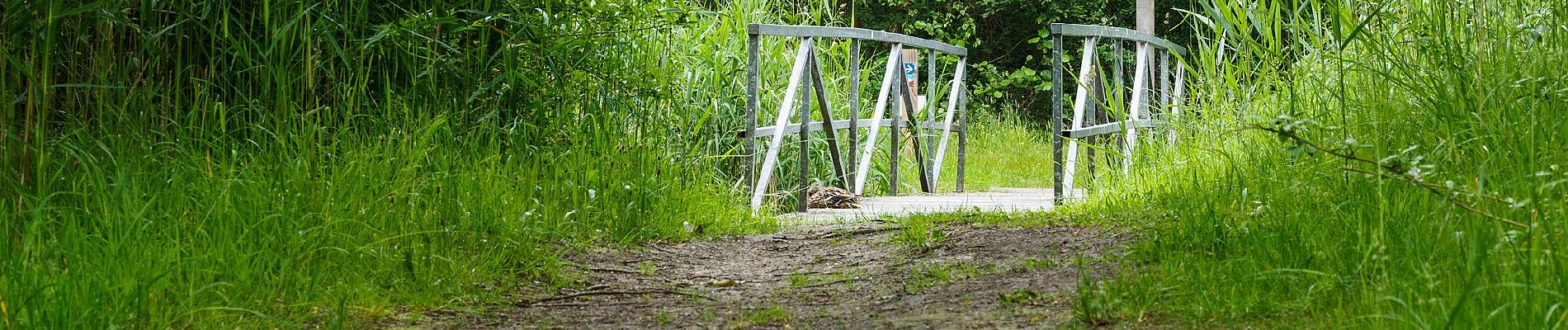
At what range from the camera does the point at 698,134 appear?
687 cm

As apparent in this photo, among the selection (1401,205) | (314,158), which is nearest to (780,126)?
(314,158)

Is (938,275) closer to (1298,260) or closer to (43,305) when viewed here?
(1298,260)

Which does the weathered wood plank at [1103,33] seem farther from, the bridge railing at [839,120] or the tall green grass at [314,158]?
the tall green grass at [314,158]

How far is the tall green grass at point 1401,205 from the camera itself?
2.32 m

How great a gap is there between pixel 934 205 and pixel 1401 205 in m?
4.37

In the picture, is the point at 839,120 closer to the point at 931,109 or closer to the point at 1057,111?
the point at 931,109

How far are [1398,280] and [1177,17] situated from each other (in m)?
16.5

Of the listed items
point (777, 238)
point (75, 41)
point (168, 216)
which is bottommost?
point (777, 238)

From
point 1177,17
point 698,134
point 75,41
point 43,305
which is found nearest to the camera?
point 43,305

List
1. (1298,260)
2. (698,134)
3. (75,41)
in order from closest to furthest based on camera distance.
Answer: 1. (1298,260)
2. (75,41)
3. (698,134)

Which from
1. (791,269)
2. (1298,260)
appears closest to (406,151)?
(791,269)

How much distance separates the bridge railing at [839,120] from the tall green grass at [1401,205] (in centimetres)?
254

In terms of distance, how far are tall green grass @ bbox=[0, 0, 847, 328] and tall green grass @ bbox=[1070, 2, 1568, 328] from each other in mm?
1637

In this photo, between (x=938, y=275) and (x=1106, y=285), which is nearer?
(x=1106, y=285)
